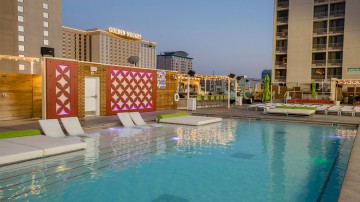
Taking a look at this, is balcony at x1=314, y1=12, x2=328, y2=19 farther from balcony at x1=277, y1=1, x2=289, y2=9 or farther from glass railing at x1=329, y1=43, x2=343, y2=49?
balcony at x1=277, y1=1, x2=289, y2=9

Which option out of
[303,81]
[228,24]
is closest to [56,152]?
[303,81]

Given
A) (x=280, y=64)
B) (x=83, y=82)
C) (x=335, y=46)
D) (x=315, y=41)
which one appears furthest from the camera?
(x=280, y=64)

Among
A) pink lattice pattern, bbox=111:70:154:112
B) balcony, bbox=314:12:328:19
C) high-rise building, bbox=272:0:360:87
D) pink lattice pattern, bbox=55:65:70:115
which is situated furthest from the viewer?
balcony, bbox=314:12:328:19

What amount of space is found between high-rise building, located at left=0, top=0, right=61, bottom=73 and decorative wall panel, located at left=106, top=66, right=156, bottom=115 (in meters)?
45.9

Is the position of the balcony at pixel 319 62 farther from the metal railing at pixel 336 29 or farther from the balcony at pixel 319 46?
the metal railing at pixel 336 29

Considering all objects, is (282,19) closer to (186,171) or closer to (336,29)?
(336,29)

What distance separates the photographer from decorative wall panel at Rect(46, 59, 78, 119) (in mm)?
12266

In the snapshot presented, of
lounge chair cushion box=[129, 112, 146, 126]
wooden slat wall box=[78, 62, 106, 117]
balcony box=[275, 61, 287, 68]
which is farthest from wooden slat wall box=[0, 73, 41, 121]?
balcony box=[275, 61, 287, 68]

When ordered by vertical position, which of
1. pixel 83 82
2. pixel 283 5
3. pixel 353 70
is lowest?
pixel 83 82

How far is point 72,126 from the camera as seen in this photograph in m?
10.2

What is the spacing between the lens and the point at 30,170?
6.08m

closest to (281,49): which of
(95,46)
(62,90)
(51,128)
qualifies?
(62,90)

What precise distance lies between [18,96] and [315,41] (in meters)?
42.3

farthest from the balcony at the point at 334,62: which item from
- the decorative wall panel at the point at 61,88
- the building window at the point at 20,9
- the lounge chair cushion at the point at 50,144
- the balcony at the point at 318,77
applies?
Answer: the building window at the point at 20,9
